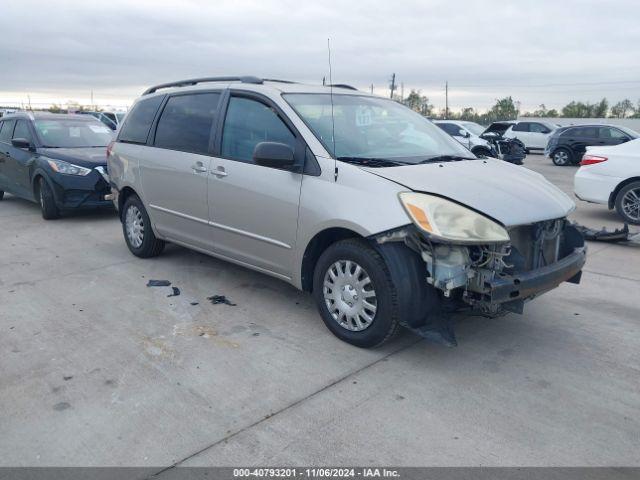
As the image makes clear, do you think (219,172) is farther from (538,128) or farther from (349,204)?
(538,128)

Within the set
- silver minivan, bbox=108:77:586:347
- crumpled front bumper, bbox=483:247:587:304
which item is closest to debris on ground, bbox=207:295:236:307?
silver minivan, bbox=108:77:586:347

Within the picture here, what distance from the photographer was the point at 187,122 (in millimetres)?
5402

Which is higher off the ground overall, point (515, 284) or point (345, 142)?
point (345, 142)

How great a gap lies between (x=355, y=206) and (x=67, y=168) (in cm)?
637

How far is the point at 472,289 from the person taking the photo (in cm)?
354

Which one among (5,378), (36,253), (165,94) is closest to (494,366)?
(5,378)

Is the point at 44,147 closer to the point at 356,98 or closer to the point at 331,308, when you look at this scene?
the point at 356,98

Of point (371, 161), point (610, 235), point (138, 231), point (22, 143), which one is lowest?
point (610, 235)

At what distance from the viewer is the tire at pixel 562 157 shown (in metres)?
20.2

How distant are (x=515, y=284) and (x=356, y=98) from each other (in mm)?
2336

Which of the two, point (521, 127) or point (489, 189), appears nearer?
point (489, 189)

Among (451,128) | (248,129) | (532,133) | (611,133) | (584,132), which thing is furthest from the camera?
(532,133)

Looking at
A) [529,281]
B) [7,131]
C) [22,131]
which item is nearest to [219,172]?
[529,281]

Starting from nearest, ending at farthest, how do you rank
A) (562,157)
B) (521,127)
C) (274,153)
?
1. (274,153)
2. (562,157)
3. (521,127)
